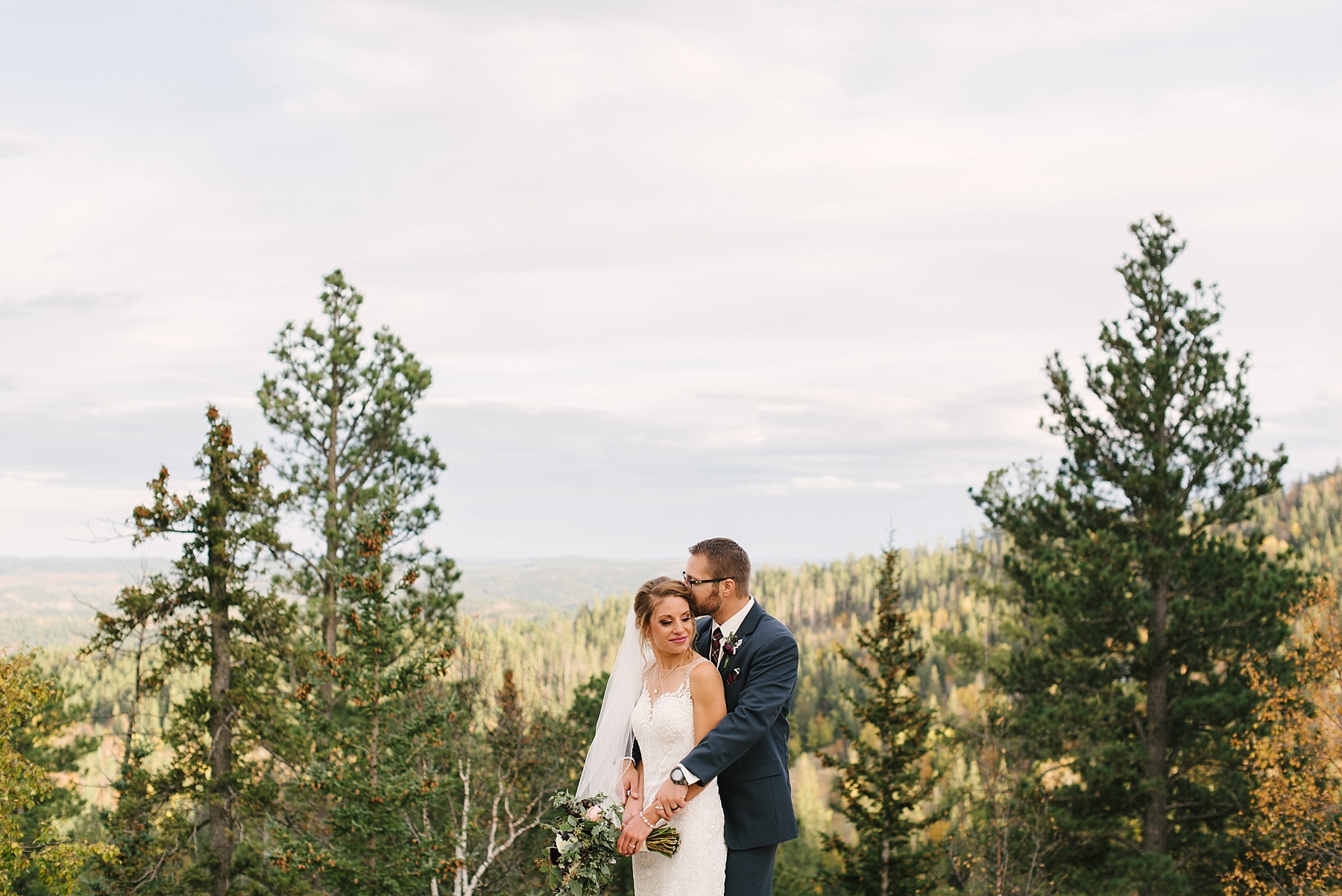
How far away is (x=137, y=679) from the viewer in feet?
44.7

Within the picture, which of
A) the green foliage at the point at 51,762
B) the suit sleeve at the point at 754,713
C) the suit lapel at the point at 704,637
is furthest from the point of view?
the green foliage at the point at 51,762

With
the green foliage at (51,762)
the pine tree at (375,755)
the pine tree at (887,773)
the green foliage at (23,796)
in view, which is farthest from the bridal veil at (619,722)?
the green foliage at (51,762)

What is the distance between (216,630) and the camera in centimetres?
1455

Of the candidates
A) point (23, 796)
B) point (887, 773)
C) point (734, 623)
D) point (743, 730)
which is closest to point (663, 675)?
point (734, 623)

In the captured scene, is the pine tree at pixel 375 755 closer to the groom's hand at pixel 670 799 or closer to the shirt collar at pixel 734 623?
the shirt collar at pixel 734 623

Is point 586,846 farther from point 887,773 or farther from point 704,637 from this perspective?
point 887,773

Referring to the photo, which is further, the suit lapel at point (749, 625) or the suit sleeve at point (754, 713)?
the suit lapel at point (749, 625)

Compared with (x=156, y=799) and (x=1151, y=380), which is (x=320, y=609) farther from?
(x=1151, y=380)

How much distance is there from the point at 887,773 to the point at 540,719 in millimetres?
8174

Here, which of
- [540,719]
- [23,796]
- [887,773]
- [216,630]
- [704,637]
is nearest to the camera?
[704,637]

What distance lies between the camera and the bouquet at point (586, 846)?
4285 mm

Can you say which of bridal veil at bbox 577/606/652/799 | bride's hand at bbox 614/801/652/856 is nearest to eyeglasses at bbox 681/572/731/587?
bridal veil at bbox 577/606/652/799

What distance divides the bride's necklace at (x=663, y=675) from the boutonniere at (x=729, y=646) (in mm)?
191

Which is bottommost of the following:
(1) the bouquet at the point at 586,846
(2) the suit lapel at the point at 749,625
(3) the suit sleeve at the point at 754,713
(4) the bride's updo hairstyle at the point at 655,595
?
(1) the bouquet at the point at 586,846
